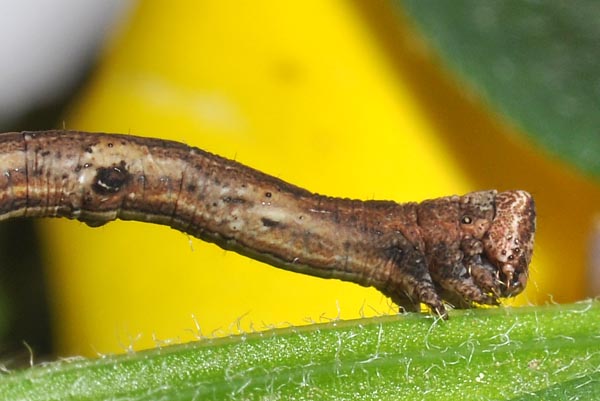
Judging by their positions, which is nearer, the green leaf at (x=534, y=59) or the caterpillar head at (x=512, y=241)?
the caterpillar head at (x=512, y=241)

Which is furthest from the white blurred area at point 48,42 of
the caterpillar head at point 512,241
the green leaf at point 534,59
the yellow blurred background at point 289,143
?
the caterpillar head at point 512,241

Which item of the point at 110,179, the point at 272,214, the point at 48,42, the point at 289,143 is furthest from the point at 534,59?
the point at 48,42

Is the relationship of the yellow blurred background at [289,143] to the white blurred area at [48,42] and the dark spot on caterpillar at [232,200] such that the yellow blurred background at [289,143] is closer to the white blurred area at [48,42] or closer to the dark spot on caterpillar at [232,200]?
the dark spot on caterpillar at [232,200]

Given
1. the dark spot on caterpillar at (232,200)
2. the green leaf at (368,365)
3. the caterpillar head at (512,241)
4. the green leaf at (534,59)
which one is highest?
the green leaf at (534,59)

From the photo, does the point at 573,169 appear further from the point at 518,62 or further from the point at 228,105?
the point at 228,105

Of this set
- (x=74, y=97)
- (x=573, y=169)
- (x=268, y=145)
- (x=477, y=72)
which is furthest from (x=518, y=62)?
(x=74, y=97)

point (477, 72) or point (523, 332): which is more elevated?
point (477, 72)
